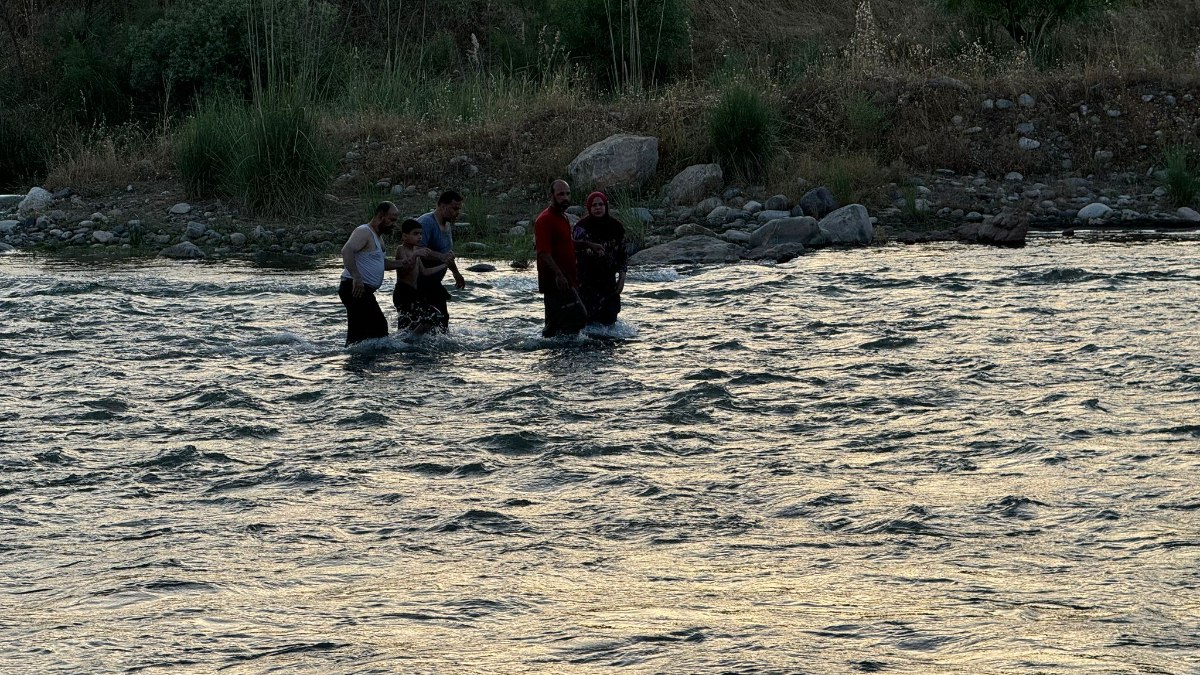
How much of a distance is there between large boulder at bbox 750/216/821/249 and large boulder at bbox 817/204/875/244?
0.90 feet

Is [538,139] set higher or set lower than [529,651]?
higher

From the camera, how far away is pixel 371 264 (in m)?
11.4

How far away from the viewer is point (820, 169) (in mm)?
19969

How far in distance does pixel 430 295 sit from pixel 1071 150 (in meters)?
Answer: 12.9

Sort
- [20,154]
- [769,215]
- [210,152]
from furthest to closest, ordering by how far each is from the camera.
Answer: [20,154], [210,152], [769,215]

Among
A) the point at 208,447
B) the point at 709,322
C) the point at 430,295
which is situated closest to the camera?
the point at 208,447

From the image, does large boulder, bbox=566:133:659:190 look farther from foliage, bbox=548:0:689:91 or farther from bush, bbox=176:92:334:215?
foliage, bbox=548:0:689:91

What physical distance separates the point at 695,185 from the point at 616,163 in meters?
1.18

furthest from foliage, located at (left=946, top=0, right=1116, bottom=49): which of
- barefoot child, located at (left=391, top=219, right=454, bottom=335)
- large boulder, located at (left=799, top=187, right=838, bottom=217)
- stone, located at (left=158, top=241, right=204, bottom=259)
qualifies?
barefoot child, located at (left=391, top=219, right=454, bottom=335)

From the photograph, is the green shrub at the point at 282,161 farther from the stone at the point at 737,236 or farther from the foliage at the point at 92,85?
the foliage at the point at 92,85

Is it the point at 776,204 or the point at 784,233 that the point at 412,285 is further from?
the point at 776,204

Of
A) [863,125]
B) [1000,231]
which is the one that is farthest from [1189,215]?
[863,125]

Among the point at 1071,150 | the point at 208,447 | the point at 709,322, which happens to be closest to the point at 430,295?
the point at 709,322

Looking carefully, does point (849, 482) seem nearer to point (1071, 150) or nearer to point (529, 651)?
point (529, 651)
